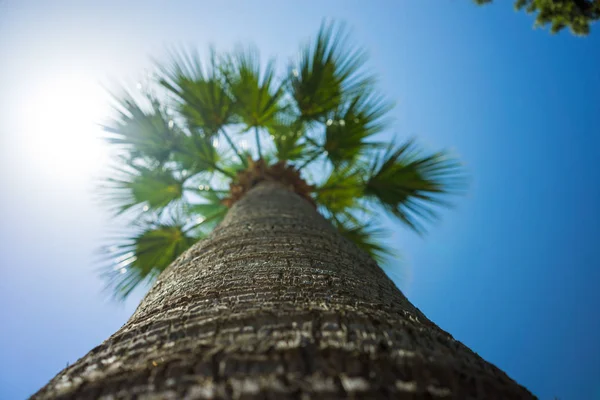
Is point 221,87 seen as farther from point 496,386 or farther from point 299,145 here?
point 496,386

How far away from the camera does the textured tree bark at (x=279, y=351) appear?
1.86ft

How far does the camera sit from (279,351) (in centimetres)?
63

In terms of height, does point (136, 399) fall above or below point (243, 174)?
below

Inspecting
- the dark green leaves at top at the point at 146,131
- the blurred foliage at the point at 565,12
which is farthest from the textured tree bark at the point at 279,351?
the blurred foliage at the point at 565,12

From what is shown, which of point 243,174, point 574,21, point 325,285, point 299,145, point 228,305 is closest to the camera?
point 228,305

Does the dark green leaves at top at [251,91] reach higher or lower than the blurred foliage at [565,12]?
lower

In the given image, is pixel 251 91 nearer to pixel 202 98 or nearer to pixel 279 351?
pixel 202 98

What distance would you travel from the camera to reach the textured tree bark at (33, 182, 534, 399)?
57cm

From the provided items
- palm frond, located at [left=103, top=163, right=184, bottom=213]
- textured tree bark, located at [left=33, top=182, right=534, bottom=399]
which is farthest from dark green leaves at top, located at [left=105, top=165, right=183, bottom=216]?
textured tree bark, located at [left=33, top=182, right=534, bottom=399]

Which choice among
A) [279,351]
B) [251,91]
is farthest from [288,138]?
[279,351]

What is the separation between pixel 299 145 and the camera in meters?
5.20

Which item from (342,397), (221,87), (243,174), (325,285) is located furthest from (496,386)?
(221,87)

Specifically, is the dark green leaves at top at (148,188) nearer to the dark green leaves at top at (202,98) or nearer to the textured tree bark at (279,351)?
the dark green leaves at top at (202,98)

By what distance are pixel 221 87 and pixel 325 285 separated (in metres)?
3.79
